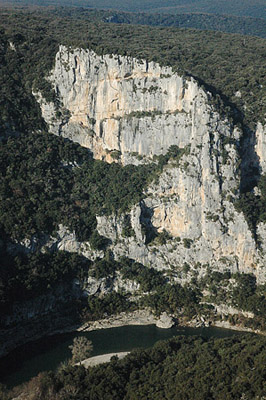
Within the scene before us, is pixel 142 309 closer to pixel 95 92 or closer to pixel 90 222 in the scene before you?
pixel 90 222

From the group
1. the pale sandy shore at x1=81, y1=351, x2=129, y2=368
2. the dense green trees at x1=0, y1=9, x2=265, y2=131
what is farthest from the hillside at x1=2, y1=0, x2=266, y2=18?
the pale sandy shore at x1=81, y1=351, x2=129, y2=368

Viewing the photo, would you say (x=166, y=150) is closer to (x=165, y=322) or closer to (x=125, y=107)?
(x=125, y=107)

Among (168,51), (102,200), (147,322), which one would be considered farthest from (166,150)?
(147,322)

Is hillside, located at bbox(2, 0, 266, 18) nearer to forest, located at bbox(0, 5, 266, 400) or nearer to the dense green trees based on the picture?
the dense green trees

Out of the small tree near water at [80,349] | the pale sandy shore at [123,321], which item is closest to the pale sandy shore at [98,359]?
the small tree near water at [80,349]

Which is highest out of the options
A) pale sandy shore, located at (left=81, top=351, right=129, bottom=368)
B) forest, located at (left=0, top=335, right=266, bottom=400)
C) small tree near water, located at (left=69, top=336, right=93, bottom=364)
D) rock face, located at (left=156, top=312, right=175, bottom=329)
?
forest, located at (left=0, top=335, right=266, bottom=400)

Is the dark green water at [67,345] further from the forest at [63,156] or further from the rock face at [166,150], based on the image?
the rock face at [166,150]
